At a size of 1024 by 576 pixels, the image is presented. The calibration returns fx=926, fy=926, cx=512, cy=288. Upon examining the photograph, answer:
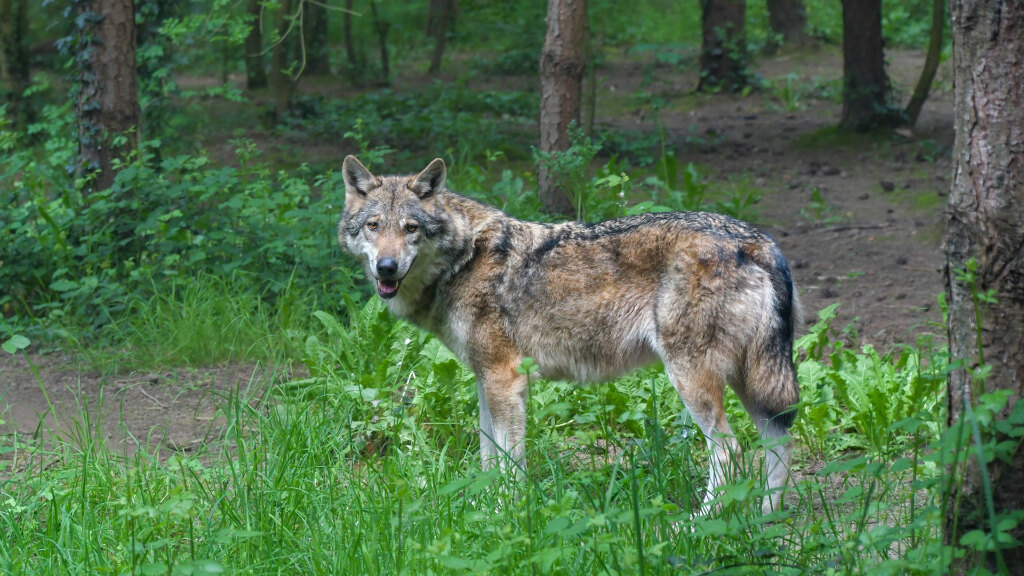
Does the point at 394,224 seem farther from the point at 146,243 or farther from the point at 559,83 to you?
the point at 559,83

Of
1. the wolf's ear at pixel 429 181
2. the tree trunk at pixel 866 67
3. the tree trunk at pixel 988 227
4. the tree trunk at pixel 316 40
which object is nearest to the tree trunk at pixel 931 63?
the tree trunk at pixel 866 67

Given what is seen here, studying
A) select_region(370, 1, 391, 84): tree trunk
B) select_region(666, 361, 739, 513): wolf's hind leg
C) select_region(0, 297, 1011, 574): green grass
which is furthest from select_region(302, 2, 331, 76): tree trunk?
select_region(666, 361, 739, 513): wolf's hind leg

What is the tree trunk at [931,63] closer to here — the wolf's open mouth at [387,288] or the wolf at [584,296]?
the wolf at [584,296]

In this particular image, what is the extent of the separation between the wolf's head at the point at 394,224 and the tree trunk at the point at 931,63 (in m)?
8.70

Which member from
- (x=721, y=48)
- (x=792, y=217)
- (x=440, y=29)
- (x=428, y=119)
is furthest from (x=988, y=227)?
(x=440, y=29)

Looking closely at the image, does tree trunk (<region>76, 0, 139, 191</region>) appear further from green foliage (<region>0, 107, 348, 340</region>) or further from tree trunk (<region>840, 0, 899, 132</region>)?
tree trunk (<region>840, 0, 899, 132</region>)

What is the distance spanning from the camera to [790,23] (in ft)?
66.0

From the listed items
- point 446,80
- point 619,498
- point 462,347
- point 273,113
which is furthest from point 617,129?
point 619,498

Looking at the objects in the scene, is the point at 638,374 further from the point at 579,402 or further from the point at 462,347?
the point at 462,347

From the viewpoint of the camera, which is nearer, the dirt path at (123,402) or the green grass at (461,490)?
the green grass at (461,490)

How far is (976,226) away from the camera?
288cm

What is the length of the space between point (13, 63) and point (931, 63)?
13.5 m

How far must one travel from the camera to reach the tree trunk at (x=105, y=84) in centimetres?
812

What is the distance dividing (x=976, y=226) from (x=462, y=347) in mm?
2674
